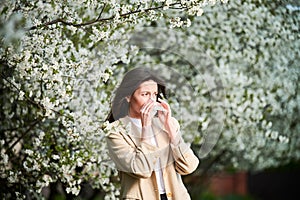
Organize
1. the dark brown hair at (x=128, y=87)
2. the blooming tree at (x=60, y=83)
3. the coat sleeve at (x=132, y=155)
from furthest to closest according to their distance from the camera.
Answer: the blooming tree at (x=60, y=83) → the dark brown hair at (x=128, y=87) → the coat sleeve at (x=132, y=155)

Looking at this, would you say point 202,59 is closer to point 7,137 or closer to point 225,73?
point 225,73

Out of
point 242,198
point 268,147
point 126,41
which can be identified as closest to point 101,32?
point 126,41

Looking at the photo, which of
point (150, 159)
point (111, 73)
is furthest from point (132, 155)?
point (111, 73)

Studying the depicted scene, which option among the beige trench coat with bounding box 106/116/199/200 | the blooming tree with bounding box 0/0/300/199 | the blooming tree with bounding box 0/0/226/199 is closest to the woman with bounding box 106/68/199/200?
the beige trench coat with bounding box 106/116/199/200

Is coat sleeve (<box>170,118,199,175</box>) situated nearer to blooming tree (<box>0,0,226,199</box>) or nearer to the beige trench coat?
the beige trench coat

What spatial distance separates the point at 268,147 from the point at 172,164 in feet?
17.2

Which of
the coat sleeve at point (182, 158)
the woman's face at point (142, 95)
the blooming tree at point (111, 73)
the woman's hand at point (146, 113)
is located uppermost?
the blooming tree at point (111, 73)

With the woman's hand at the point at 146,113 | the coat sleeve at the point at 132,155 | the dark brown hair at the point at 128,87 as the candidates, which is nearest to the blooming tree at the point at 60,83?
the dark brown hair at the point at 128,87

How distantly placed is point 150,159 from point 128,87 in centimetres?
41

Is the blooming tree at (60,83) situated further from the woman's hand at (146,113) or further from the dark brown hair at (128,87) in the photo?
the woman's hand at (146,113)

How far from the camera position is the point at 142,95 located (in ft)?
11.8

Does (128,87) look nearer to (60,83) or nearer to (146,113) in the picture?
(146,113)

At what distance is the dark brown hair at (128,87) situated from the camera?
3.65 metres

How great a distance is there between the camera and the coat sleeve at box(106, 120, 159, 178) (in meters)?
3.52
